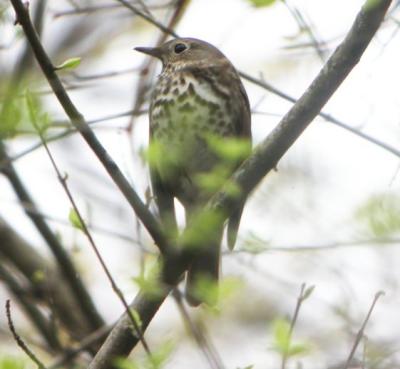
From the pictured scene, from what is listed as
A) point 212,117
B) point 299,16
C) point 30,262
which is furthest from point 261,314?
point 299,16

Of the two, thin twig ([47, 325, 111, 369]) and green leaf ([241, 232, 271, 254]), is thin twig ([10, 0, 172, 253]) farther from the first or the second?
thin twig ([47, 325, 111, 369])

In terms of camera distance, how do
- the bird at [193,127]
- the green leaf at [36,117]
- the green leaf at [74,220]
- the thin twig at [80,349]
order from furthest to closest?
the bird at [193,127] → the thin twig at [80,349] → the green leaf at [74,220] → the green leaf at [36,117]

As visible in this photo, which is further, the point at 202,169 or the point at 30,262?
the point at 30,262

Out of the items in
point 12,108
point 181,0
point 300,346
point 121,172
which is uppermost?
point 181,0

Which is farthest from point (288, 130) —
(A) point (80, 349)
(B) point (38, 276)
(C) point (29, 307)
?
(C) point (29, 307)

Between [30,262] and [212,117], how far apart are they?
5.97ft

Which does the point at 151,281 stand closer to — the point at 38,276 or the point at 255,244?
the point at 255,244

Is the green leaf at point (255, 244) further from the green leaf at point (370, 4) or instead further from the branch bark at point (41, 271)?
the branch bark at point (41, 271)

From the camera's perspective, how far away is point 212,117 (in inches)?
239

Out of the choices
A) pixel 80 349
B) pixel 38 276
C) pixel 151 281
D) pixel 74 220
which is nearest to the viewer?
pixel 74 220

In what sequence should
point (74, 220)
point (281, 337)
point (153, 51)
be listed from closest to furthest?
point (281, 337) → point (74, 220) → point (153, 51)

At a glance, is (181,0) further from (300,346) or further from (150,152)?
(300,346)

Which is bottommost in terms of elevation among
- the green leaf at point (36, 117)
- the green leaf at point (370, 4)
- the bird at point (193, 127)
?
the green leaf at point (36, 117)

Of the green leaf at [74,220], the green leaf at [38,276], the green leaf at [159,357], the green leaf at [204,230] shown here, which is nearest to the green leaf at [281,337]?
the green leaf at [204,230]
